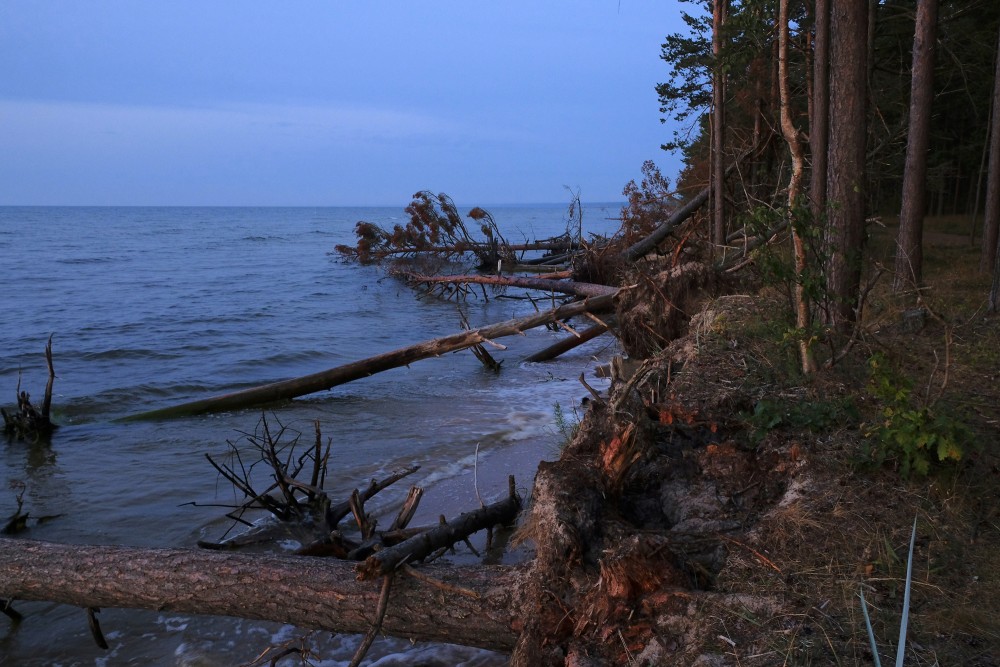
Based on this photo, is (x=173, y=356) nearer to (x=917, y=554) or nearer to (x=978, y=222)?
(x=917, y=554)

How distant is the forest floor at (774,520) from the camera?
2.81m

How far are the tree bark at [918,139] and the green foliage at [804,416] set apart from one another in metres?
6.59

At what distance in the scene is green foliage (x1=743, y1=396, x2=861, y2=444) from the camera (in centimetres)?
446

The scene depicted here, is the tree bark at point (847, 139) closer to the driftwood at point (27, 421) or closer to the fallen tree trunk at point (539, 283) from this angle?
the fallen tree trunk at point (539, 283)

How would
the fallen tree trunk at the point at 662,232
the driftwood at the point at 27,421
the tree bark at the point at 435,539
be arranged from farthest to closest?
the fallen tree trunk at the point at 662,232
the driftwood at the point at 27,421
the tree bark at the point at 435,539

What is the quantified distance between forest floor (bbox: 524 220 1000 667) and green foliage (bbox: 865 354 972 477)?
10 mm

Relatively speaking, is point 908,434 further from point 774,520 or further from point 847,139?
point 847,139

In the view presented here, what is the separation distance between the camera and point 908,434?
3750 millimetres

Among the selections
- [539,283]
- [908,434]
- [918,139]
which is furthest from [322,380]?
[918,139]

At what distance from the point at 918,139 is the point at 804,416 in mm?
8159

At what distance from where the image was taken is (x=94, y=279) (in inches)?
1054

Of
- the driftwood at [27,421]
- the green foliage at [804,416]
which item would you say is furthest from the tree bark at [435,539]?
the driftwood at [27,421]

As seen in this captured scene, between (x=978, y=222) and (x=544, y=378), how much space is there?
970 inches

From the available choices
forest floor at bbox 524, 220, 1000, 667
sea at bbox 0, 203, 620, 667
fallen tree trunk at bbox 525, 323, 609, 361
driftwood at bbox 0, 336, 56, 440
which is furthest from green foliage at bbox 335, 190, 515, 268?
forest floor at bbox 524, 220, 1000, 667
